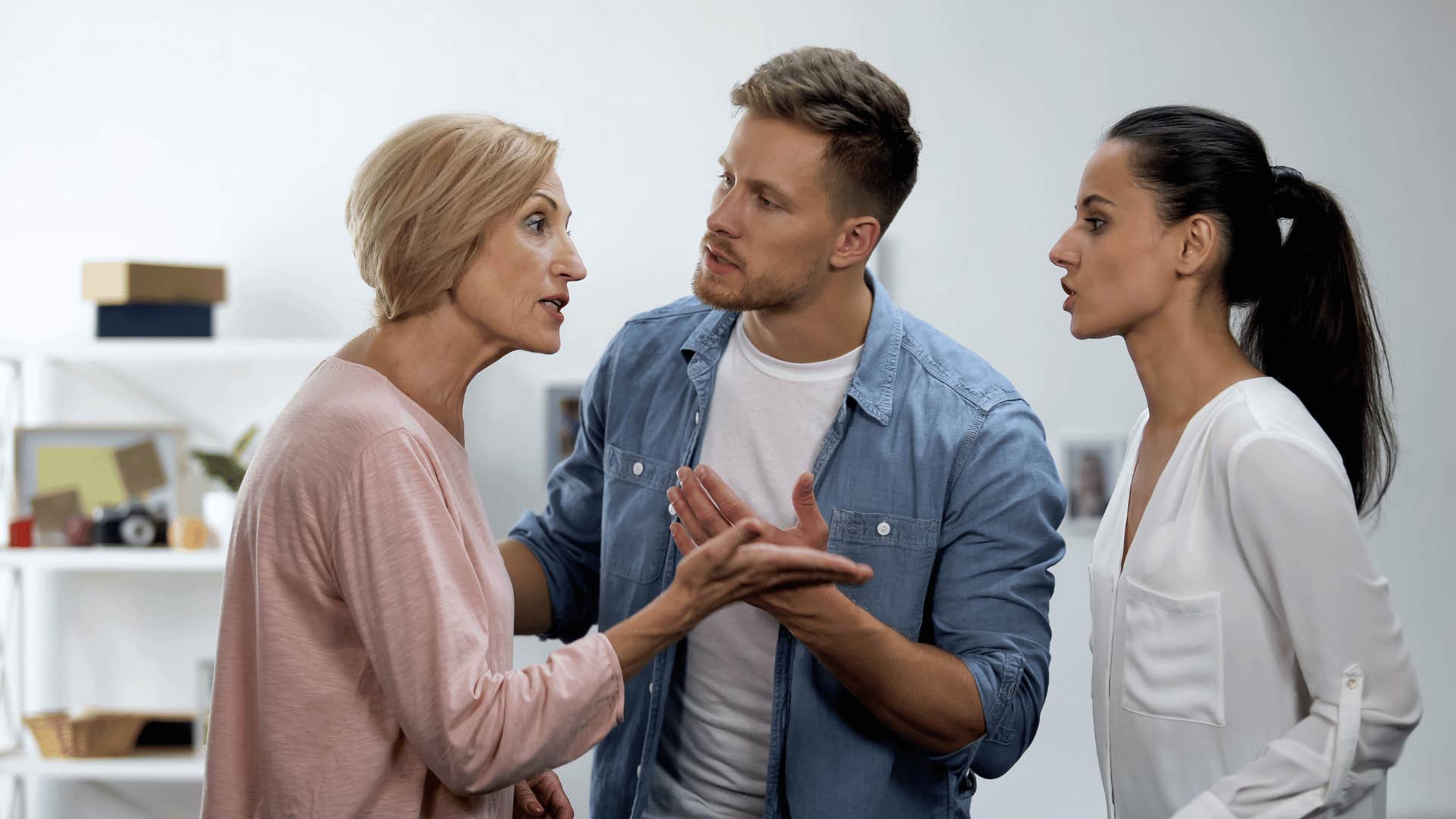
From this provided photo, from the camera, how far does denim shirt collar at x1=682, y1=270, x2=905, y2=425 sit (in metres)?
1.66

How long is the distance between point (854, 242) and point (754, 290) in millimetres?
178

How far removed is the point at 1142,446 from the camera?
1.53m

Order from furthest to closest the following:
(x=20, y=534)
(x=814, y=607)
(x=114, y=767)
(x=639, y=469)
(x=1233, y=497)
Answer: (x=20, y=534), (x=114, y=767), (x=639, y=469), (x=814, y=607), (x=1233, y=497)

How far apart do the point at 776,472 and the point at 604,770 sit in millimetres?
501

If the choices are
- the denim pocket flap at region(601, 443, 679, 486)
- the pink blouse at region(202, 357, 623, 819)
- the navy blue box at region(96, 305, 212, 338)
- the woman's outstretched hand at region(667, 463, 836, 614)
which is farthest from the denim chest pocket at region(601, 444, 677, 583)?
the navy blue box at region(96, 305, 212, 338)

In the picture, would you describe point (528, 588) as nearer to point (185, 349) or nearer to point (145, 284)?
point (185, 349)

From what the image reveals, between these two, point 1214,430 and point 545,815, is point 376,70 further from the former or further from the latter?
point 1214,430

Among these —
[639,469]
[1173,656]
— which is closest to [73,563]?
[639,469]

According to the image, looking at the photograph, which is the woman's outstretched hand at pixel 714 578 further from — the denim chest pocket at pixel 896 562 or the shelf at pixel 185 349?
the shelf at pixel 185 349

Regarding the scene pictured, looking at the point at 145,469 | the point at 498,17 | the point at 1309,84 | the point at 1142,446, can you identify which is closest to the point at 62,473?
the point at 145,469

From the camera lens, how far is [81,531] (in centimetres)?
301

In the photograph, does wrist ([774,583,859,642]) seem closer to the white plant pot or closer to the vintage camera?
the white plant pot

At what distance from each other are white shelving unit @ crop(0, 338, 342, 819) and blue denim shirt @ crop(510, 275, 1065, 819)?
4.71 feet

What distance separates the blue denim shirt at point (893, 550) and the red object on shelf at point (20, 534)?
6.60 ft
